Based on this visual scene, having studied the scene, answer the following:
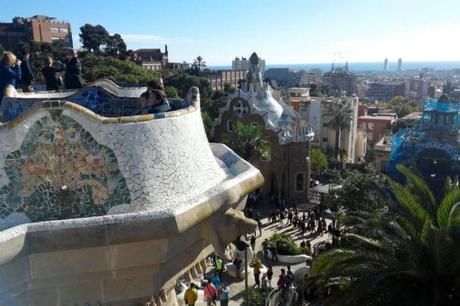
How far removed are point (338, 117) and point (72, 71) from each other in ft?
120

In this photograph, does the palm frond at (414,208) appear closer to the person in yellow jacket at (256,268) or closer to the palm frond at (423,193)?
the palm frond at (423,193)

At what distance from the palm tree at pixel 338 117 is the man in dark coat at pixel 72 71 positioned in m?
36.3

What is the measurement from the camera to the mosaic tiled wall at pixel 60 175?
4.20 metres

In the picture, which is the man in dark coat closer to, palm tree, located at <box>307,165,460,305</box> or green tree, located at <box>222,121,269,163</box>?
palm tree, located at <box>307,165,460,305</box>

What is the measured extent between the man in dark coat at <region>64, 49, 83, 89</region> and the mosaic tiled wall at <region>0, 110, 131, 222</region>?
15.2 feet

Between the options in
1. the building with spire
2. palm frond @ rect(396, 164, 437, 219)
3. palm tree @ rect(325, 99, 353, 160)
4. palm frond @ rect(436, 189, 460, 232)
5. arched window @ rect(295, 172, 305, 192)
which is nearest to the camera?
palm frond @ rect(436, 189, 460, 232)

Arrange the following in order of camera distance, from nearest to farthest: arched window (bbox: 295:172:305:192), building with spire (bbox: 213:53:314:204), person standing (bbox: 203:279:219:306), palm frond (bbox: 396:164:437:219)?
palm frond (bbox: 396:164:437:219)
person standing (bbox: 203:279:219:306)
building with spire (bbox: 213:53:314:204)
arched window (bbox: 295:172:305:192)

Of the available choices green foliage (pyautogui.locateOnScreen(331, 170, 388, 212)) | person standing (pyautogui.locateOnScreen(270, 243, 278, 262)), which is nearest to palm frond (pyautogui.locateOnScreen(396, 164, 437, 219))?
green foliage (pyautogui.locateOnScreen(331, 170, 388, 212))

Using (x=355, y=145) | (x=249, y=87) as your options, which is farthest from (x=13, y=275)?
(x=355, y=145)

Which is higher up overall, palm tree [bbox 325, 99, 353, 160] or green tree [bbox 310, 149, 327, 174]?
palm tree [bbox 325, 99, 353, 160]

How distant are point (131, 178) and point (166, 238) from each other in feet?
2.20

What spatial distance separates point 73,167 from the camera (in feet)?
14.1

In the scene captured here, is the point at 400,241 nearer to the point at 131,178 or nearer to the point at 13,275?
the point at 131,178

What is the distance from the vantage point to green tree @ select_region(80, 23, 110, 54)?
70.9 meters
